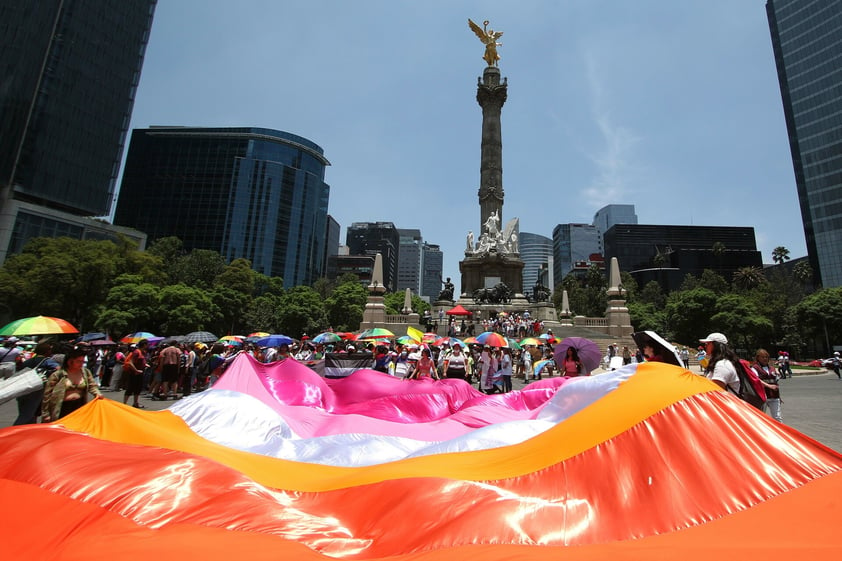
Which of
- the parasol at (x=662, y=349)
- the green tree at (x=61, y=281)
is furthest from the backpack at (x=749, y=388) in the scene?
the green tree at (x=61, y=281)

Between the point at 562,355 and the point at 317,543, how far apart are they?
348 inches

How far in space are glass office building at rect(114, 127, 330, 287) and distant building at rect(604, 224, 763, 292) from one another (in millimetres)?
84281

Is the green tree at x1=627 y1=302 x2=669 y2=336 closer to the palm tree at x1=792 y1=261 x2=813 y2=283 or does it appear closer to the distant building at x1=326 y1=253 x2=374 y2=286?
the palm tree at x1=792 y1=261 x2=813 y2=283

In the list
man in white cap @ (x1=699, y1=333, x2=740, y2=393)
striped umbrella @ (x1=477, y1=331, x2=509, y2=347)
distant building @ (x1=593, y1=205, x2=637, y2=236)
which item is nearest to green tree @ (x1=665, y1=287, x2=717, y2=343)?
striped umbrella @ (x1=477, y1=331, x2=509, y2=347)

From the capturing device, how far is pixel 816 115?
76.6m

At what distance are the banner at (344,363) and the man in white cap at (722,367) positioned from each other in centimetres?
946

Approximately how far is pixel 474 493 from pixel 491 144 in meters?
50.5

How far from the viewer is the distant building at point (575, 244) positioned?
169 m

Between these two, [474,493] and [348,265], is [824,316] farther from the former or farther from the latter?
[348,265]

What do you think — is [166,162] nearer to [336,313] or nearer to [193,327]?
[336,313]

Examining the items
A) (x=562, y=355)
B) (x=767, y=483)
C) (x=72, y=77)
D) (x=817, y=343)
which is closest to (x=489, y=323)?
(x=562, y=355)

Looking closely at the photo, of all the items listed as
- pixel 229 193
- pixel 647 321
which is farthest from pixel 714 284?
pixel 229 193

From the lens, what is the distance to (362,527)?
3264 mm

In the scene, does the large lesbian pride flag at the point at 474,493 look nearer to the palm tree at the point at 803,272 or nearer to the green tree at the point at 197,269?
the green tree at the point at 197,269
